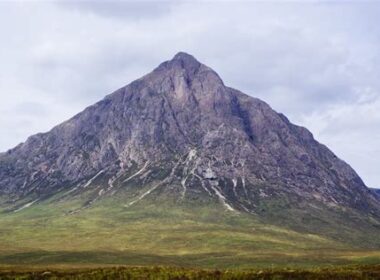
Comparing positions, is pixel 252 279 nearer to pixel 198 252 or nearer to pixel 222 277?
pixel 222 277

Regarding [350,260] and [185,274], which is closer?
[185,274]

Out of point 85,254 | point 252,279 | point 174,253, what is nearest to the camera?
point 252,279

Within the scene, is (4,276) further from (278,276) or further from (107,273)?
(278,276)

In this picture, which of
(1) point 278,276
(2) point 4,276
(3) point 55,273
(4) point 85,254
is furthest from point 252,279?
(4) point 85,254

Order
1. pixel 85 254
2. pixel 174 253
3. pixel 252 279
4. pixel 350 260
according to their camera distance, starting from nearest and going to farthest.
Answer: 1. pixel 252 279
2. pixel 350 260
3. pixel 85 254
4. pixel 174 253

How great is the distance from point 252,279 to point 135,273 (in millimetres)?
14275

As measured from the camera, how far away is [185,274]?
2418 inches

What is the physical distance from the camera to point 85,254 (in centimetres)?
16512

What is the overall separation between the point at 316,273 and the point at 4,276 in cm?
3762

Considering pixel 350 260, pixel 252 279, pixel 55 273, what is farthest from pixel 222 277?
pixel 350 260

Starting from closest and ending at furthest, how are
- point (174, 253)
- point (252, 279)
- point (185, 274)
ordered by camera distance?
point (252, 279), point (185, 274), point (174, 253)

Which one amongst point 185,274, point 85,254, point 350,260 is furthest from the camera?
point 85,254

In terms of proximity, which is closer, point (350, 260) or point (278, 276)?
point (278, 276)

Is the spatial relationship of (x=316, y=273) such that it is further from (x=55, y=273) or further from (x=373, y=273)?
(x=55, y=273)
